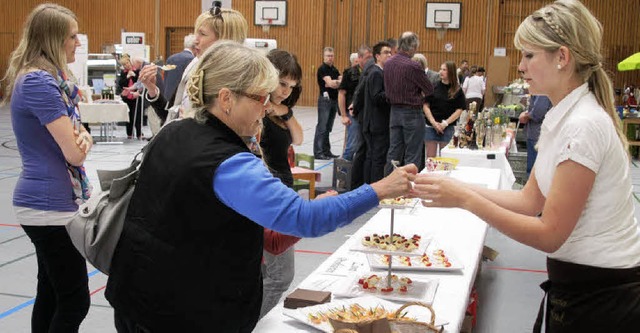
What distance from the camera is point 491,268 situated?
18.5 feet

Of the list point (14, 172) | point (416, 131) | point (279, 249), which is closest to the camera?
point (279, 249)

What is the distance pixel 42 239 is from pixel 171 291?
48.8 inches

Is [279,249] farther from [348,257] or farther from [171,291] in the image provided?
[348,257]

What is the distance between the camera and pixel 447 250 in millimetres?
3213

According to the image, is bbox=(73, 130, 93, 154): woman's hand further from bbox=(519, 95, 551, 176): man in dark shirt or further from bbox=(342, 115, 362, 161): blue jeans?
bbox=(342, 115, 362, 161): blue jeans

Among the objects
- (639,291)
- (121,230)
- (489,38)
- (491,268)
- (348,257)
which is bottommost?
(491,268)

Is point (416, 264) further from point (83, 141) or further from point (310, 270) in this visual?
point (310, 270)

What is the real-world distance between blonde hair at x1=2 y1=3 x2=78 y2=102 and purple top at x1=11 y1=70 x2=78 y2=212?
61 millimetres

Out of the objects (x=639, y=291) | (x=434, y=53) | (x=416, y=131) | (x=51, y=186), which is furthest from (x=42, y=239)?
(x=434, y=53)

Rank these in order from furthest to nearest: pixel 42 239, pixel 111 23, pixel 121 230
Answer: pixel 111 23, pixel 42 239, pixel 121 230

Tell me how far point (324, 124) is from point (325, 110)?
0.95ft

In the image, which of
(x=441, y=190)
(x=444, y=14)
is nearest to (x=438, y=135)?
(x=441, y=190)

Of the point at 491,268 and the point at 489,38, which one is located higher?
the point at 489,38

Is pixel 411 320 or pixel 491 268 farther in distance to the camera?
pixel 491 268
